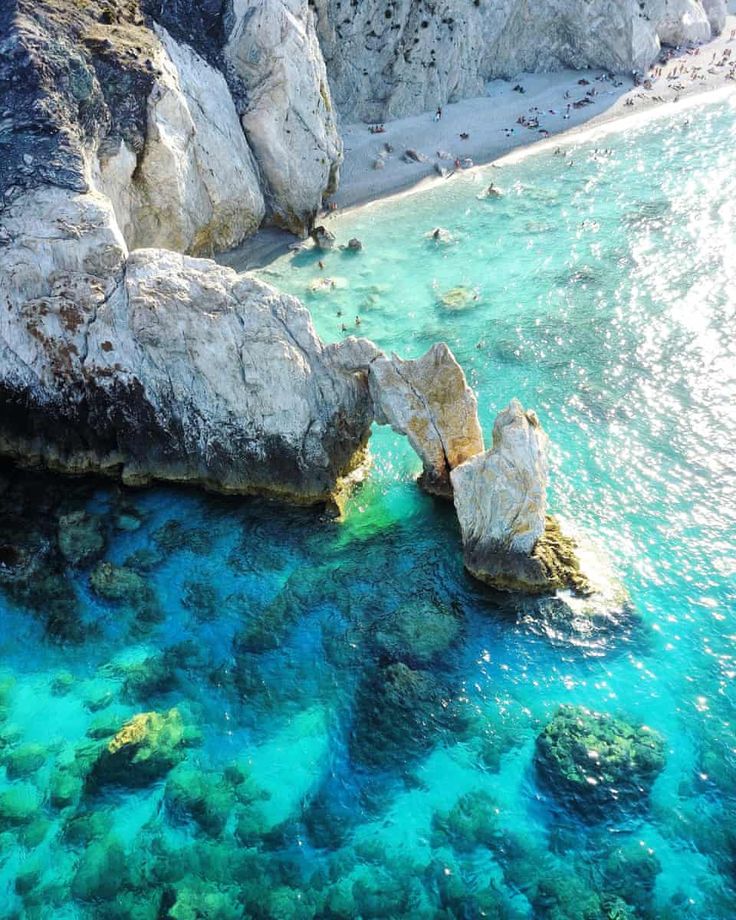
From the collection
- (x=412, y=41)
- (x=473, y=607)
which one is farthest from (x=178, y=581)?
(x=412, y=41)

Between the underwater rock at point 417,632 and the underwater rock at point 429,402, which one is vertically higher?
the underwater rock at point 429,402

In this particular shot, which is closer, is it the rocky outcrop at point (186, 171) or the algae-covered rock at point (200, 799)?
the algae-covered rock at point (200, 799)

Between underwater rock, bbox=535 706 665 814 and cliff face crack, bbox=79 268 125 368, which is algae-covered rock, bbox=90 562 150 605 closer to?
cliff face crack, bbox=79 268 125 368

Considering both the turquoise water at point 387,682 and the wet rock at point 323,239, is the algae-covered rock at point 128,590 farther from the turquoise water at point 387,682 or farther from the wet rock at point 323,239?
the wet rock at point 323,239

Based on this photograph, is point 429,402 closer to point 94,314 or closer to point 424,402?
point 424,402

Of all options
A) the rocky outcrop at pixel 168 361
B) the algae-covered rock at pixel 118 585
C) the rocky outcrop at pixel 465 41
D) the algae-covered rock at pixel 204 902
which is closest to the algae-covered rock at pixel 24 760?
the algae-covered rock at pixel 118 585
